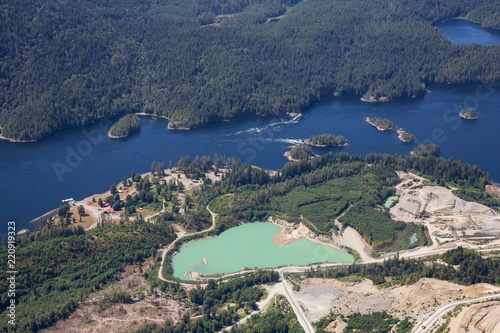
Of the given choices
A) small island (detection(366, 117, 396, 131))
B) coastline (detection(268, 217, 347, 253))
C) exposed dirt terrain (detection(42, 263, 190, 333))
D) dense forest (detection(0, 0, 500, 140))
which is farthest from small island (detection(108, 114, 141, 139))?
exposed dirt terrain (detection(42, 263, 190, 333))

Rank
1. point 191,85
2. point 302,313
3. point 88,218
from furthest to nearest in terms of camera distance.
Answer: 1. point 191,85
2. point 88,218
3. point 302,313

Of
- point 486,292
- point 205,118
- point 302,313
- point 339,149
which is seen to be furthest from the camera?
point 205,118

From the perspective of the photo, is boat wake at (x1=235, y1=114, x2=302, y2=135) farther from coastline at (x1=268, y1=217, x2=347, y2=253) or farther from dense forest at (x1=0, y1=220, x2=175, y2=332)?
dense forest at (x1=0, y1=220, x2=175, y2=332)

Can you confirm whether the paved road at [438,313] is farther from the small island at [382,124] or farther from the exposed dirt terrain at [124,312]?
the small island at [382,124]

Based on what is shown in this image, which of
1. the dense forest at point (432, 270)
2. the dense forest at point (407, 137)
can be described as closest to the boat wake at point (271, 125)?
the dense forest at point (407, 137)

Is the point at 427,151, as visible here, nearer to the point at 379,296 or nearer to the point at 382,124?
the point at 382,124

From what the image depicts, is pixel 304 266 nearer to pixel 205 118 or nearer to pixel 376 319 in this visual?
pixel 376 319

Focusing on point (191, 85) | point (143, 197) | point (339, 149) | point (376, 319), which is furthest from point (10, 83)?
point (376, 319)

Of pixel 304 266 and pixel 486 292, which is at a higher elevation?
pixel 486 292
